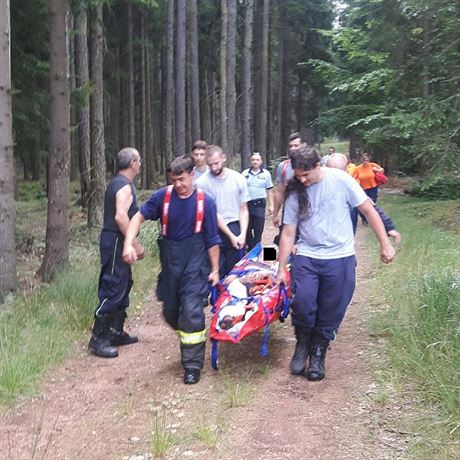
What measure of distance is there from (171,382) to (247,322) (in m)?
0.89

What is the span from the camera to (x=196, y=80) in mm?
22031

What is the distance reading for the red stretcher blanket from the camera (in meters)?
5.15

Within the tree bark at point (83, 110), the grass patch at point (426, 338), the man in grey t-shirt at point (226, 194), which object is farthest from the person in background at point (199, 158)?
the tree bark at point (83, 110)

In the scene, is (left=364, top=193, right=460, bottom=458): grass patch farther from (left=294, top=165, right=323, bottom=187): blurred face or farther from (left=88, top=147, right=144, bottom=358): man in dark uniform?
(left=88, top=147, right=144, bottom=358): man in dark uniform

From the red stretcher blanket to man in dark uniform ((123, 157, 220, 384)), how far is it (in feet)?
0.66

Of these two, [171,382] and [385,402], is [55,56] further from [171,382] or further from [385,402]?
[385,402]

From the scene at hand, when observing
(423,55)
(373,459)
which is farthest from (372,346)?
(423,55)

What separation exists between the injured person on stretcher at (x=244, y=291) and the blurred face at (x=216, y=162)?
1235mm

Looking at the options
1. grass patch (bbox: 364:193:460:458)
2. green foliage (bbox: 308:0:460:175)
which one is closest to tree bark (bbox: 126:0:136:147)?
green foliage (bbox: 308:0:460:175)

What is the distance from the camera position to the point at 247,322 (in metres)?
5.15

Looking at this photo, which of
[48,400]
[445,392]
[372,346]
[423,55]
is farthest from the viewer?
[423,55]

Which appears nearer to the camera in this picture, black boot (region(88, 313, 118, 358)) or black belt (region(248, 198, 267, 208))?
black boot (region(88, 313, 118, 358))

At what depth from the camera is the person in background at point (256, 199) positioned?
9.02 metres

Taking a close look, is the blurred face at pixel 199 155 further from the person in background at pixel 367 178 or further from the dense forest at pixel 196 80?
the person in background at pixel 367 178
